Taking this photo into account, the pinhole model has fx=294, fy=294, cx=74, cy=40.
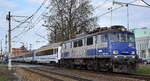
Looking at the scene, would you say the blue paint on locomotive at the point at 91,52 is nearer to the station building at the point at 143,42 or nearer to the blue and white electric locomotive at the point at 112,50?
the blue and white electric locomotive at the point at 112,50

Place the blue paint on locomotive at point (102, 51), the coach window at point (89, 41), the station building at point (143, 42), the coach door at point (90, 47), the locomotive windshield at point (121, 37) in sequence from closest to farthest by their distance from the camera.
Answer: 1. the blue paint on locomotive at point (102, 51)
2. the locomotive windshield at point (121, 37)
3. the coach door at point (90, 47)
4. the coach window at point (89, 41)
5. the station building at point (143, 42)

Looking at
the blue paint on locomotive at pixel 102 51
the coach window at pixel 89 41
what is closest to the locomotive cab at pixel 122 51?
the blue paint on locomotive at pixel 102 51

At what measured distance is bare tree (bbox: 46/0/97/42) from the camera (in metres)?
51.7

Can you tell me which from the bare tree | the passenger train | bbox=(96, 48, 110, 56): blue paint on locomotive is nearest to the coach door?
the passenger train

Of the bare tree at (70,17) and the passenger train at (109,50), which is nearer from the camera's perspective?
the passenger train at (109,50)

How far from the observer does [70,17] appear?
51.8m

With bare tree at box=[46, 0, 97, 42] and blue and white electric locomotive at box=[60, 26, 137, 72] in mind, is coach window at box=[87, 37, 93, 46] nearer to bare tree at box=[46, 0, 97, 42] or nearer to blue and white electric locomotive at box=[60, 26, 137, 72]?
blue and white electric locomotive at box=[60, 26, 137, 72]

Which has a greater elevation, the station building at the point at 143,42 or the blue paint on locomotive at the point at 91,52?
the station building at the point at 143,42

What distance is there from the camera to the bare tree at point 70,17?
51.7m

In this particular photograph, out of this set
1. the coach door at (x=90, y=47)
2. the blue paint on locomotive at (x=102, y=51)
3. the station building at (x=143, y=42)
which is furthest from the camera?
the station building at (x=143, y=42)

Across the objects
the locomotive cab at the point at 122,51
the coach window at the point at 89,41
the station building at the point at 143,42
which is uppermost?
the station building at the point at 143,42

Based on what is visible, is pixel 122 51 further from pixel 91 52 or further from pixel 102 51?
pixel 91 52

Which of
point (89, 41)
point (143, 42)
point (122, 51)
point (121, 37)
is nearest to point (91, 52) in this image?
point (89, 41)

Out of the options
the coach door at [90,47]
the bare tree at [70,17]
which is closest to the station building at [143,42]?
the bare tree at [70,17]
